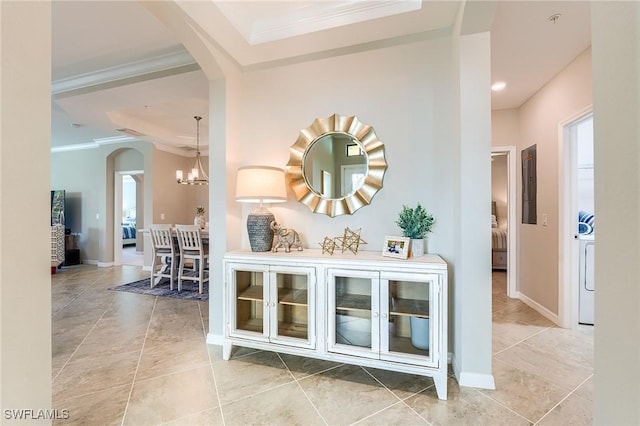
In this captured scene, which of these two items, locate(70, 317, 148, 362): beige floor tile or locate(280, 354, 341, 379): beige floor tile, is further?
locate(70, 317, 148, 362): beige floor tile

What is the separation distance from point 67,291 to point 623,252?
583 centimetres

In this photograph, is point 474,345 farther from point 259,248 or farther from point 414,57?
point 414,57

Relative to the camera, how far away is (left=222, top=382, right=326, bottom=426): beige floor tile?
1.58 metres

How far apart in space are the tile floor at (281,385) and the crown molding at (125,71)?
2.72 metres

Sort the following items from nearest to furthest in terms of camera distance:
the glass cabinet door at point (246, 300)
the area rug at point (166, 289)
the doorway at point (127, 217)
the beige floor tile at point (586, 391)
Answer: the beige floor tile at point (586, 391) → the glass cabinet door at point (246, 300) → the area rug at point (166, 289) → the doorway at point (127, 217)

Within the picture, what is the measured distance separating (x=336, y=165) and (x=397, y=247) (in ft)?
2.92

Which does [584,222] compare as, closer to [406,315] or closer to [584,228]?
[584,228]

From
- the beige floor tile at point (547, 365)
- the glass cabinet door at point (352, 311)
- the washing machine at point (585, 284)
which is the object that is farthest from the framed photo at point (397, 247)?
the washing machine at point (585, 284)

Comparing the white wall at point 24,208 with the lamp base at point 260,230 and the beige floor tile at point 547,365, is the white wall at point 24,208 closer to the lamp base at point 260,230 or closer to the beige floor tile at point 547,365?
the lamp base at point 260,230

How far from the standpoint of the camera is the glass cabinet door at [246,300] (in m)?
2.19

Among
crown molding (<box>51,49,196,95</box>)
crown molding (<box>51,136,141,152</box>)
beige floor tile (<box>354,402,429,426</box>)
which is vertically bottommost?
beige floor tile (<box>354,402,429,426</box>)

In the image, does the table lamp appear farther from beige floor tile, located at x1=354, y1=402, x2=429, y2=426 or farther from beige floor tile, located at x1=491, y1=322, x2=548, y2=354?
beige floor tile, located at x1=491, y1=322, x2=548, y2=354

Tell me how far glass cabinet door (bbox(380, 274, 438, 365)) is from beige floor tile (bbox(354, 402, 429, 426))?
0.93 ft

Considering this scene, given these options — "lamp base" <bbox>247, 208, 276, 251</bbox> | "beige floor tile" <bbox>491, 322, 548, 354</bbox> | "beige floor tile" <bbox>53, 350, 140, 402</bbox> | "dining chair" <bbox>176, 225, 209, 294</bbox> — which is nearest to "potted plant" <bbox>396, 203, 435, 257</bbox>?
"lamp base" <bbox>247, 208, 276, 251</bbox>
